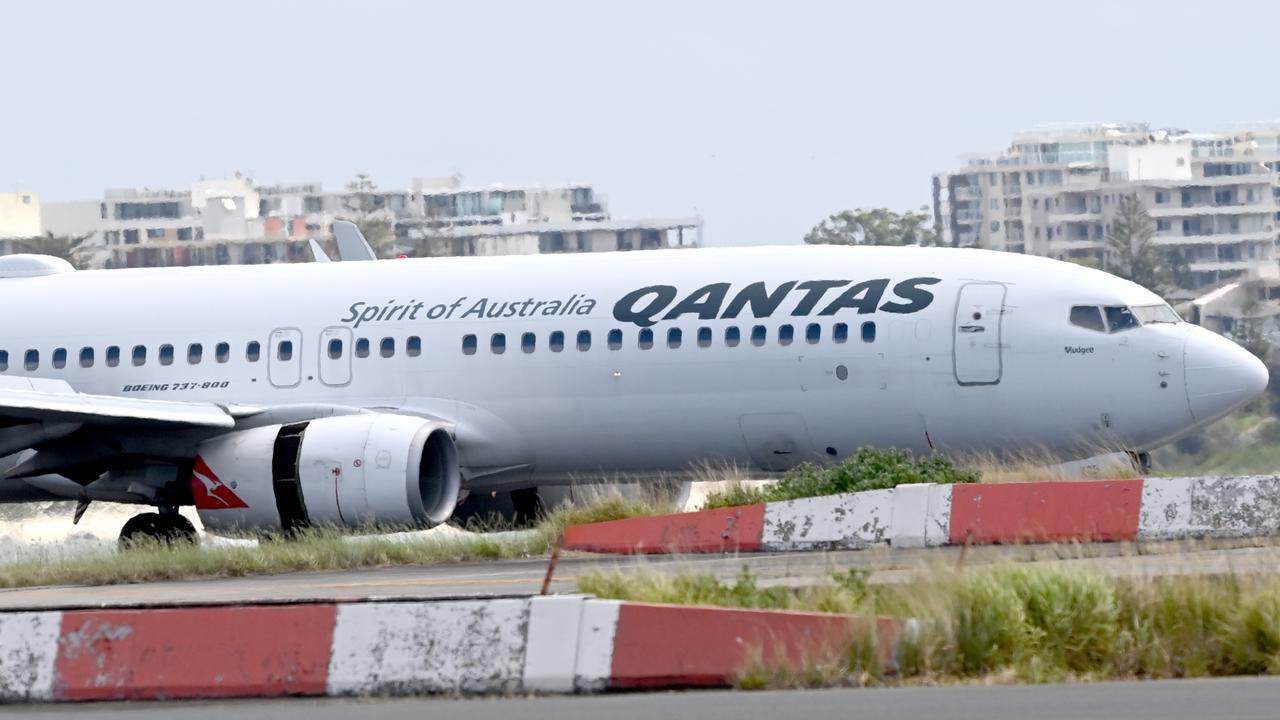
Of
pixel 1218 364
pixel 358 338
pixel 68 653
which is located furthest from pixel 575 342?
pixel 68 653

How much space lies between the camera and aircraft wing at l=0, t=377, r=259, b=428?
25188 millimetres

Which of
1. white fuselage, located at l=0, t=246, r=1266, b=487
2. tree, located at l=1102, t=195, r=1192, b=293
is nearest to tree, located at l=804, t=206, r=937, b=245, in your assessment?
tree, located at l=1102, t=195, r=1192, b=293

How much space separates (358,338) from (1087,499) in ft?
32.9

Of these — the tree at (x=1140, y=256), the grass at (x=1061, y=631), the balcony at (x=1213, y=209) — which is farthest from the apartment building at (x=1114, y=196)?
the grass at (x=1061, y=631)

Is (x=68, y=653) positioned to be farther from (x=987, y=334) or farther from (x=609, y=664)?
(x=987, y=334)

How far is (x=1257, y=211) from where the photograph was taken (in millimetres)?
158375

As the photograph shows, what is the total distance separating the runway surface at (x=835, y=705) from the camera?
10.8m

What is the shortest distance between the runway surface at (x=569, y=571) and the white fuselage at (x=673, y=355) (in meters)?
3.84

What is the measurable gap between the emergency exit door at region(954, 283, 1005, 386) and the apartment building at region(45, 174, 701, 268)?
126122 mm

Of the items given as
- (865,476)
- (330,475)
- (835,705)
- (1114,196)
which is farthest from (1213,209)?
(835,705)

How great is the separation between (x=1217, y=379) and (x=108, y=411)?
11762mm

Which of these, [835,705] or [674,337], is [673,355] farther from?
[835,705]

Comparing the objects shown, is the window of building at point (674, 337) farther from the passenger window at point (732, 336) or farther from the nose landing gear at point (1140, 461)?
the nose landing gear at point (1140, 461)

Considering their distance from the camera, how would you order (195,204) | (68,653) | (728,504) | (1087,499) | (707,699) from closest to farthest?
(707,699), (68,653), (1087,499), (728,504), (195,204)
